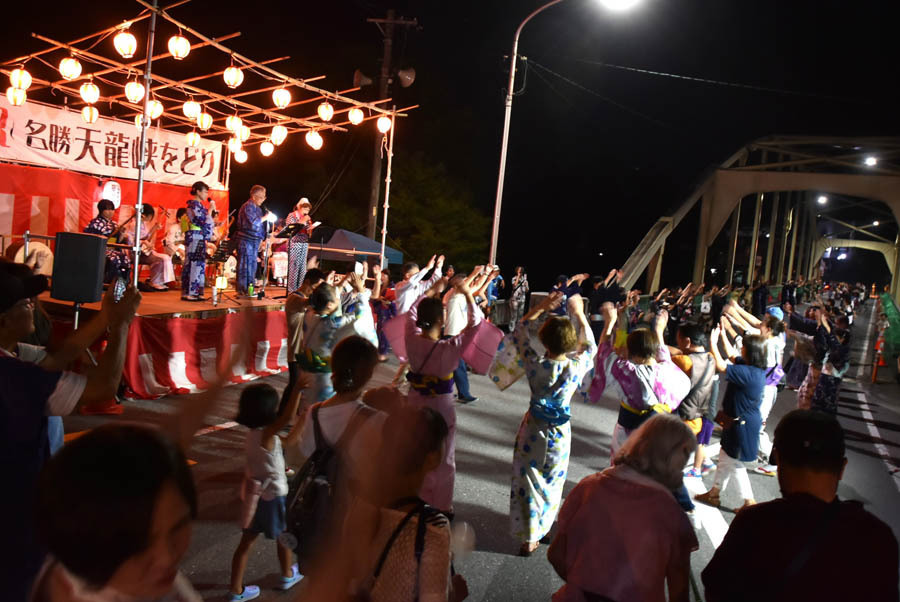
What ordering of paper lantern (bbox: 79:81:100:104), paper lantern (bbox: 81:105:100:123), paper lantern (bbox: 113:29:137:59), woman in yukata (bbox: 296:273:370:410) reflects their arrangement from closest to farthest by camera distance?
woman in yukata (bbox: 296:273:370:410) → paper lantern (bbox: 113:29:137:59) → paper lantern (bbox: 79:81:100:104) → paper lantern (bbox: 81:105:100:123)

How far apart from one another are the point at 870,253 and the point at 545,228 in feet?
308

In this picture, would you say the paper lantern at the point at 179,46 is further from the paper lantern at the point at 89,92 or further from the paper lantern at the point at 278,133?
the paper lantern at the point at 278,133

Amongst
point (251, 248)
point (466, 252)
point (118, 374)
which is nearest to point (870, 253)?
point (466, 252)

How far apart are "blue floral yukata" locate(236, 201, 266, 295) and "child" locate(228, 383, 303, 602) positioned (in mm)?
8500

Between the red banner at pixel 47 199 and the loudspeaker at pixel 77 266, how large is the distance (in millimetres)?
7637

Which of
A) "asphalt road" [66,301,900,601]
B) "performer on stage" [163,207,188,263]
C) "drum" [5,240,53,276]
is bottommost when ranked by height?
"asphalt road" [66,301,900,601]

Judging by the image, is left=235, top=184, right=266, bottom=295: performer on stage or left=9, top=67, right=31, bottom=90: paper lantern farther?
left=235, top=184, right=266, bottom=295: performer on stage

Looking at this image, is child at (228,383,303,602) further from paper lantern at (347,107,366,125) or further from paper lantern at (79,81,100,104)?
paper lantern at (79,81,100,104)

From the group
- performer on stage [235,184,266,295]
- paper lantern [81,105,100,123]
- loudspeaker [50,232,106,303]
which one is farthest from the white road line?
paper lantern [81,105,100,123]

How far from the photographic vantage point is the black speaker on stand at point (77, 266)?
22.6 ft

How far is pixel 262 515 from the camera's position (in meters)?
3.80

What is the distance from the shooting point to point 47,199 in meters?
14.0

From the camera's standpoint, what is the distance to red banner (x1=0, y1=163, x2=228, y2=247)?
13.3 meters

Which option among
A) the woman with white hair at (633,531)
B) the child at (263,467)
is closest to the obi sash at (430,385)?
the child at (263,467)
